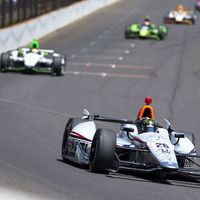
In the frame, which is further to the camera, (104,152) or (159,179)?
(159,179)

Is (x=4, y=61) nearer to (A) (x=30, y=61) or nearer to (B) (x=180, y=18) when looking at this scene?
(A) (x=30, y=61)

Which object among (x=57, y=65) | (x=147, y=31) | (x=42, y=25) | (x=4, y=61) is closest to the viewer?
(x=4, y=61)

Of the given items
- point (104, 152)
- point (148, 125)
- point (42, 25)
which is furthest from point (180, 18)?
point (104, 152)

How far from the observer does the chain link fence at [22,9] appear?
4250 centimetres

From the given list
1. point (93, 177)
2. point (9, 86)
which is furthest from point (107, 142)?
point (9, 86)

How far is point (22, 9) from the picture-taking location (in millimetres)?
47094

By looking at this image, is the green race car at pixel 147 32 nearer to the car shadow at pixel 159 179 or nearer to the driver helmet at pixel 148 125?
the driver helmet at pixel 148 125

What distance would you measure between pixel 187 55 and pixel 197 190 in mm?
32139

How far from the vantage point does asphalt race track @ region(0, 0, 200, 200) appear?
10.7m

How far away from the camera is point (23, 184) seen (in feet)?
32.1

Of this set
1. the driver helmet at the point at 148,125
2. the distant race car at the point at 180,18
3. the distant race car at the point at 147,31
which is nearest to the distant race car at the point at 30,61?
the driver helmet at the point at 148,125

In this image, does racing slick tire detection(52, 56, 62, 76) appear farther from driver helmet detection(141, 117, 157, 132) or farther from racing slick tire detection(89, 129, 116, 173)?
racing slick tire detection(89, 129, 116, 173)

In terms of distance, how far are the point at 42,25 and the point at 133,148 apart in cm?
3781

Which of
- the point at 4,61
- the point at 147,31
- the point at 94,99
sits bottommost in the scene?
the point at 94,99
